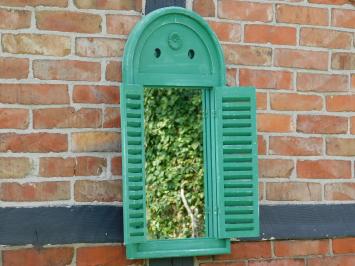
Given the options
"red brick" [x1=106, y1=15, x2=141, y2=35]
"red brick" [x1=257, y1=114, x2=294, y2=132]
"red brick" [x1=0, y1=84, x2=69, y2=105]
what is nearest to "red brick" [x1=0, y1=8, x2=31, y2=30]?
"red brick" [x1=0, y1=84, x2=69, y2=105]

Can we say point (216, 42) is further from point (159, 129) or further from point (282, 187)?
point (282, 187)

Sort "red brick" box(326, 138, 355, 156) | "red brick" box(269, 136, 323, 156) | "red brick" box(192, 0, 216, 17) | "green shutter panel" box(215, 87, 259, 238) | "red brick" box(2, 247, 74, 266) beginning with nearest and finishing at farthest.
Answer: "red brick" box(2, 247, 74, 266) < "green shutter panel" box(215, 87, 259, 238) < "red brick" box(192, 0, 216, 17) < "red brick" box(269, 136, 323, 156) < "red brick" box(326, 138, 355, 156)

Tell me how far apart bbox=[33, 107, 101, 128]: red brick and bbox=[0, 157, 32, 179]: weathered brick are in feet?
0.53

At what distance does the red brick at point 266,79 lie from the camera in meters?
3.29

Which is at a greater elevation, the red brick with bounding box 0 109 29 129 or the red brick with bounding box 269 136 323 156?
the red brick with bounding box 0 109 29 129

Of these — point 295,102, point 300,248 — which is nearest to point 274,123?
point 295,102

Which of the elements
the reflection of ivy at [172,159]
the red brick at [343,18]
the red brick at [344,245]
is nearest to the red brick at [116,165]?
the reflection of ivy at [172,159]

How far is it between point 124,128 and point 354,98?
1.26 m

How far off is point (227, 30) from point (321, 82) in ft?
1.82

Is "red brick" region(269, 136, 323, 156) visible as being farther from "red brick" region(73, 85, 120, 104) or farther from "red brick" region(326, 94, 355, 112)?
"red brick" region(73, 85, 120, 104)

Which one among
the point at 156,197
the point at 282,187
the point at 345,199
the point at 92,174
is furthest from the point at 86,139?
the point at 345,199

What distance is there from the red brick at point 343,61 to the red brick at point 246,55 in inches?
14.2

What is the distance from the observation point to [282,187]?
3342 millimetres

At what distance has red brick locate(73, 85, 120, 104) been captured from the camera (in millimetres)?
3023
